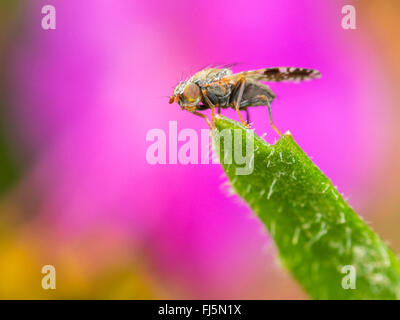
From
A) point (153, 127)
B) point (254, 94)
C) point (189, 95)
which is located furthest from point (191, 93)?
point (153, 127)

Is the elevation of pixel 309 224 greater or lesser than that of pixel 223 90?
lesser

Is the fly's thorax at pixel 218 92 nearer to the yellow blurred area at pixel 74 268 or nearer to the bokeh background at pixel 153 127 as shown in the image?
the bokeh background at pixel 153 127

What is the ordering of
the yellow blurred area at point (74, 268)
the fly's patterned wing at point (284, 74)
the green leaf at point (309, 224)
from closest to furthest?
the green leaf at point (309, 224) → the fly's patterned wing at point (284, 74) → the yellow blurred area at point (74, 268)

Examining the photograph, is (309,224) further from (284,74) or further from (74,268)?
(74,268)

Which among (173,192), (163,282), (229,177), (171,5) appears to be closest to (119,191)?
(173,192)

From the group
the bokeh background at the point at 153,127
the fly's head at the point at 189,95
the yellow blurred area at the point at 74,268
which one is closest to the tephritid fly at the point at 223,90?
the fly's head at the point at 189,95

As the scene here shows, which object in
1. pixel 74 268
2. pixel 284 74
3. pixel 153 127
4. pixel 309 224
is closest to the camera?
pixel 309 224
